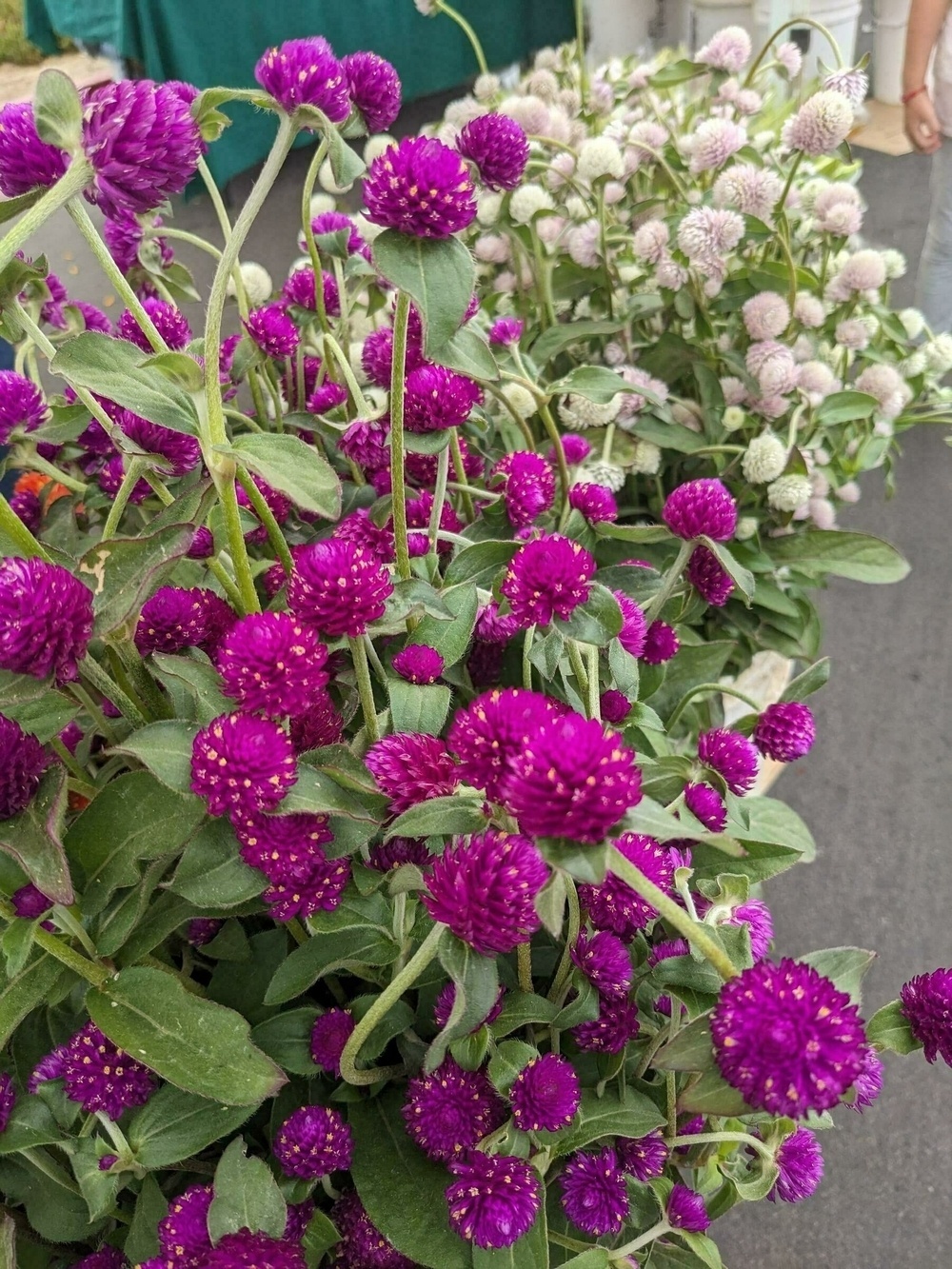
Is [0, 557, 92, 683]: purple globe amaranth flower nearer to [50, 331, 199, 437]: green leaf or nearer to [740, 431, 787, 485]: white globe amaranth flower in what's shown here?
[50, 331, 199, 437]: green leaf

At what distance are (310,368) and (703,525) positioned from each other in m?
0.47

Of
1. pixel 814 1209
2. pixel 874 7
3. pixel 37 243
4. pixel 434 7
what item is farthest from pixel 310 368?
pixel 874 7

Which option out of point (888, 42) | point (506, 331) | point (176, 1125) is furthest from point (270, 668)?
point (888, 42)

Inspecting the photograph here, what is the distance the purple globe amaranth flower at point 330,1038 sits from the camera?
1.56 ft

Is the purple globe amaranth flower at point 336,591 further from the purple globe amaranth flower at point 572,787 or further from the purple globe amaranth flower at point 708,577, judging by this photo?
the purple globe amaranth flower at point 708,577

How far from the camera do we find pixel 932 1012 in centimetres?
40

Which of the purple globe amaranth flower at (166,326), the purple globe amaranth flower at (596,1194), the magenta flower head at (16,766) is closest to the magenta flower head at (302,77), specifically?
the purple globe amaranth flower at (166,326)

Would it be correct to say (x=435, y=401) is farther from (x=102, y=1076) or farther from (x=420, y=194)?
(x=102, y=1076)

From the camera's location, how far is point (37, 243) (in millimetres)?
2004

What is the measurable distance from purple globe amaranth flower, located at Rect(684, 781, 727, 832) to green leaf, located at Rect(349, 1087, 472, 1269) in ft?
0.74

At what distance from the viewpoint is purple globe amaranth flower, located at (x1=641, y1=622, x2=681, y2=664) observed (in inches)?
24.5

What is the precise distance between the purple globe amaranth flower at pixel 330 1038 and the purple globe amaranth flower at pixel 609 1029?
12 centimetres

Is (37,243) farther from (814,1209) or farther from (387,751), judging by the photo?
(814,1209)

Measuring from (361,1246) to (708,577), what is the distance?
429mm
